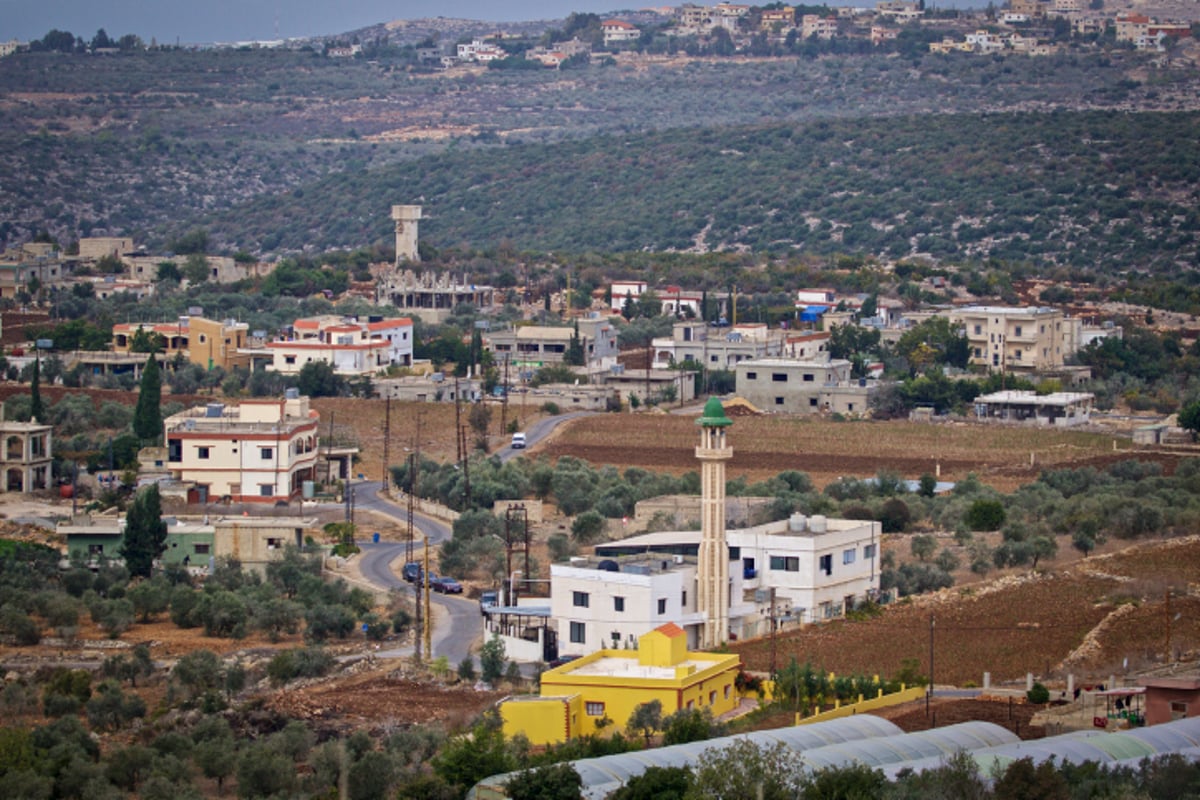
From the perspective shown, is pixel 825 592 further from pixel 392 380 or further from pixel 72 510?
pixel 392 380

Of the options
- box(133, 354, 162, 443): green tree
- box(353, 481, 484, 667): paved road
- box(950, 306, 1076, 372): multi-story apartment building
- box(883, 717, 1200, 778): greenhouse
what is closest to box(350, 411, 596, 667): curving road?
box(353, 481, 484, 667): paved road

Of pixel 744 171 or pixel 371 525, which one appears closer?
pixel 371 525

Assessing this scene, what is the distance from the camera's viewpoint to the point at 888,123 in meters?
152

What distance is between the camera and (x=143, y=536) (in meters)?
47.1

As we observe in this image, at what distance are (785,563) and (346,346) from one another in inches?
1397

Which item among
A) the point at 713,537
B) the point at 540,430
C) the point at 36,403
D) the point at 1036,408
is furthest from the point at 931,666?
the point at 1036,408

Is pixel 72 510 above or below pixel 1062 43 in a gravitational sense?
below

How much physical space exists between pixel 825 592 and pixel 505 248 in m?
75.3

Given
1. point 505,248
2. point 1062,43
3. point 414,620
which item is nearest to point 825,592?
point 414,620

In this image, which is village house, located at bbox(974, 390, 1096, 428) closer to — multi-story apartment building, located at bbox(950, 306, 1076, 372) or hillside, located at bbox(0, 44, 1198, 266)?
multi-story apartment building, located at bbox(950, 306, 1076, 372)

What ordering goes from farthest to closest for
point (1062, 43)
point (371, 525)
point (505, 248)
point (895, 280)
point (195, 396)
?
point (1062, 43) → point (505, 248) → point (895, 280) → point (195, 396) → point (371, 525)

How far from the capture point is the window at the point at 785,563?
41562mm

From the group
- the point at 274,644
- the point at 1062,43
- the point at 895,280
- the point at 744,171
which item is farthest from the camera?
the point at 1062,43

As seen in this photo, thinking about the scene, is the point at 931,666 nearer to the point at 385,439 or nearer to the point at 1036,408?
the point at 385,439
